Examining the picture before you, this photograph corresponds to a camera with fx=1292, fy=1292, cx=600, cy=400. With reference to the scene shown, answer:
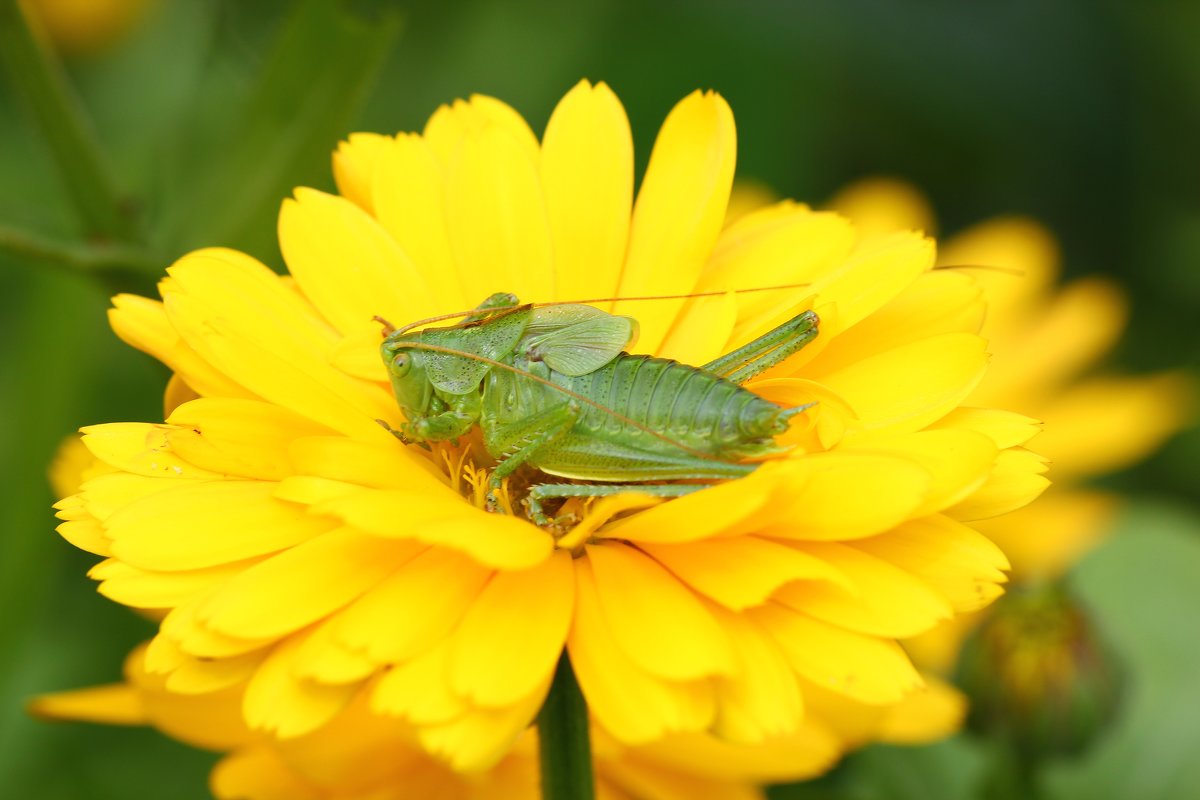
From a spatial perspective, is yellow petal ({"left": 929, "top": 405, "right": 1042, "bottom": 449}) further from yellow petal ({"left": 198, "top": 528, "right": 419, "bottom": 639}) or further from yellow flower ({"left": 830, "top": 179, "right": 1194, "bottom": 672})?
yellow flower ({"left": 830, "top": 179, "right": 1194, "bottom": 672})

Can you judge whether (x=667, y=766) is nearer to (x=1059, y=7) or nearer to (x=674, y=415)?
(x=674, y=415)

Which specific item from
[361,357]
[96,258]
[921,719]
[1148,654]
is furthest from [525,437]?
[1148,654]

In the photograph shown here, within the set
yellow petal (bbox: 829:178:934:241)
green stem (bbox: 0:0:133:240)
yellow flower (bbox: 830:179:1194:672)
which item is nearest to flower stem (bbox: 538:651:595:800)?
green stem (bbox: 0:0:133:240)

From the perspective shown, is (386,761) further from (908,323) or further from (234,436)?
(908,323)

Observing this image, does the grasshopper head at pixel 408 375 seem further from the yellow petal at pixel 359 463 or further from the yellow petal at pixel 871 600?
the yellow petal at pixel 871 600

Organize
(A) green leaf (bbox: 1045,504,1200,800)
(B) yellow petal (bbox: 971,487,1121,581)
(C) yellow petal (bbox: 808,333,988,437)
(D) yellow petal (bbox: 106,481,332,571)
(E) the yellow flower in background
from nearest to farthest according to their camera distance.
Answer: (D) yellow petal (bbox: 106,481,332,571)
(C) yellow petal (bbox: 808,333,988,437)
(A) green leaf (bbox: 1045,504,1200,800)
(B) yellow petal (bbox: 971,487,1121,581)
(E) the yellow flower in background

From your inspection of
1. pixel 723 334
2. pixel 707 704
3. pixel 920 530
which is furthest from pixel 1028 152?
pixel 707 704
